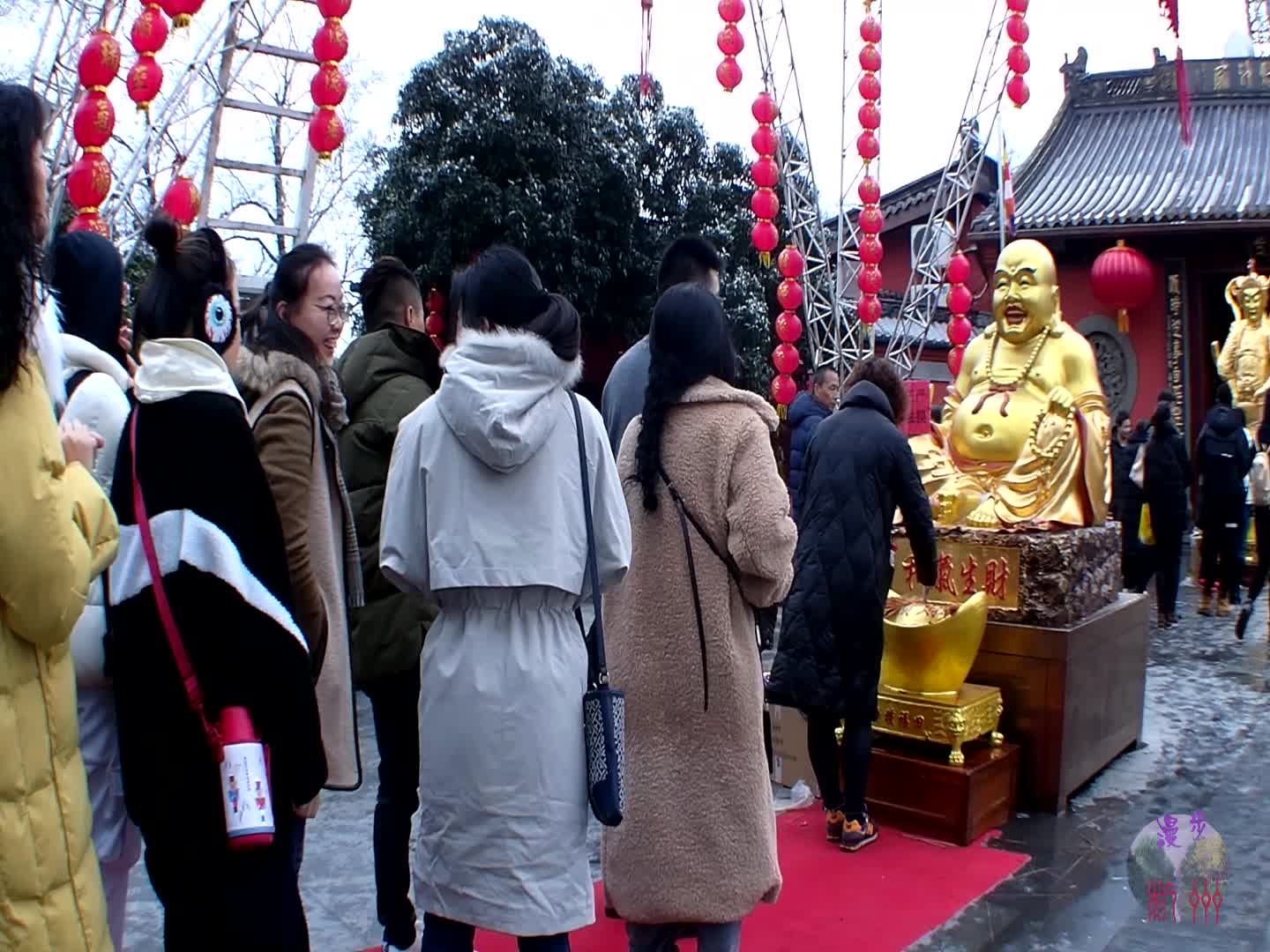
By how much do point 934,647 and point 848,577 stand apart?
25.2 inches

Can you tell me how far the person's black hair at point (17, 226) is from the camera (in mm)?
1463

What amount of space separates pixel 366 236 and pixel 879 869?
1023 cm

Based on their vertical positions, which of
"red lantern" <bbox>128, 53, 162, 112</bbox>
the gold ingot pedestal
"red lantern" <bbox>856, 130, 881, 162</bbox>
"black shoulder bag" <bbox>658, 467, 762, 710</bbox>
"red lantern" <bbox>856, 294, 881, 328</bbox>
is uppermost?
"red lantern" <bbox>856, 130, 881, 162</bbox>

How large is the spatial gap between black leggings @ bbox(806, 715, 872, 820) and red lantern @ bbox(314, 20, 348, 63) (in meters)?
5.26

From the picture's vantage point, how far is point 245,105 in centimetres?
743

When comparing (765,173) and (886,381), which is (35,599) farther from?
(765,173)

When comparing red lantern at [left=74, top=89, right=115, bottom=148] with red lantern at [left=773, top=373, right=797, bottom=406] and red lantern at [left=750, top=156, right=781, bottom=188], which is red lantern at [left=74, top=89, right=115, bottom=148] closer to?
red lantern at [left=750, top=156, right=781, bottom=188]

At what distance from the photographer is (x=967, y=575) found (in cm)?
427

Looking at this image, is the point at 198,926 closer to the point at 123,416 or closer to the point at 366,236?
the point at 123,416

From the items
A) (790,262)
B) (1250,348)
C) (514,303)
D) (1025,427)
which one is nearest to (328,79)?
(790,262)

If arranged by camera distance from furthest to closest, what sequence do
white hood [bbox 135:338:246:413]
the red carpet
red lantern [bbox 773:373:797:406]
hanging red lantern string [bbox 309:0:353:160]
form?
red lantern [bbox 773:373:797:406]
hanging red lantern string [bbox 309:0:353:160]
the red carpet
white hood [bbox 135:338:246:413]

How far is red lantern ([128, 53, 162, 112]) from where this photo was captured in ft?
21.2

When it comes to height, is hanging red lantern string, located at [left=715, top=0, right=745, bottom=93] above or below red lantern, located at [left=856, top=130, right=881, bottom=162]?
above

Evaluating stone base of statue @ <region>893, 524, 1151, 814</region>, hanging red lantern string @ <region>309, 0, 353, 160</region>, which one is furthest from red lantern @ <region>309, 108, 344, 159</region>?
stone base of statue @ <region>893, 524, 1151, 814</region>
